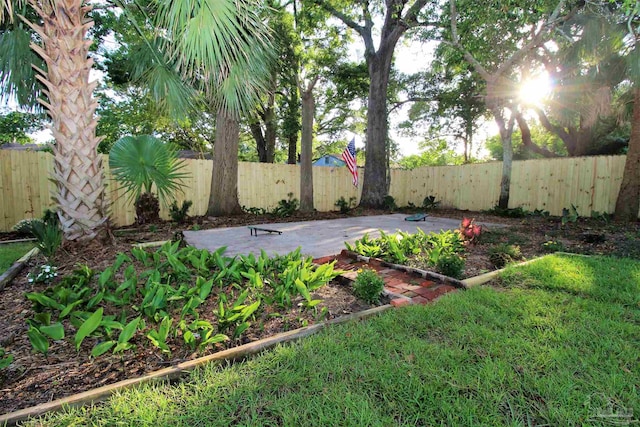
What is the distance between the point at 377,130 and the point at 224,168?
5.59m

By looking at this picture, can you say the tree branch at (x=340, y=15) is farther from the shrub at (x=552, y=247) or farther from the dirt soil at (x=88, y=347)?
the shrub at (x=552, y=247)

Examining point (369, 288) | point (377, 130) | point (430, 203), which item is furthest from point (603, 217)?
point (369, 288)

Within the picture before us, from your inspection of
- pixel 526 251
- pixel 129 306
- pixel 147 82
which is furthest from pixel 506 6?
pixel 129 306

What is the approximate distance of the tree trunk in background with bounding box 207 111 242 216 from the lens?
730 centimetres

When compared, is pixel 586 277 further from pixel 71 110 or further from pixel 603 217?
pixel 71 110

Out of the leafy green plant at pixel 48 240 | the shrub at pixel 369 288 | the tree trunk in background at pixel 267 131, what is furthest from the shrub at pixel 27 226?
the tree trunk in background at pixel 267 131

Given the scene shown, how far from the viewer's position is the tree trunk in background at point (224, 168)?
7297 millimetres

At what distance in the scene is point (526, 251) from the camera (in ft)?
13.8

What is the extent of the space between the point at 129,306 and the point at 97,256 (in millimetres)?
1410

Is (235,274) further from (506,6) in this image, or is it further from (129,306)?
(506,6)

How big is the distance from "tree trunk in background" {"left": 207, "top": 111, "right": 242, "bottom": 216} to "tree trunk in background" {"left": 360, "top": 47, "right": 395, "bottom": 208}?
192 inches

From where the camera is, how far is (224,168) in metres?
7.33

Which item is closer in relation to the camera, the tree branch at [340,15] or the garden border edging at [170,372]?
the garden border edging at [170,372]

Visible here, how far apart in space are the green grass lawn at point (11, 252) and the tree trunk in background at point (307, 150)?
5.67 metres
